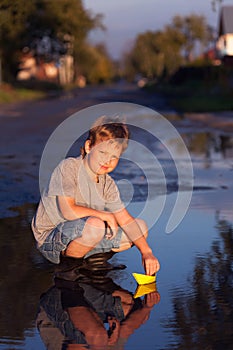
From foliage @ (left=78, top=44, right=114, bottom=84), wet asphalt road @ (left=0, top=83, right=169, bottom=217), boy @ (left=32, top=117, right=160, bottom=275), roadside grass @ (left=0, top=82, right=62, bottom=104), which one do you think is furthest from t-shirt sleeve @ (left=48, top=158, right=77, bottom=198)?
foliage @ (left=78, top=44, right=114, bottom=84)

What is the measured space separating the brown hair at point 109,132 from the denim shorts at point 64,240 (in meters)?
0.55

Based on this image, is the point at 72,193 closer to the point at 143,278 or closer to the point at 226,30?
the point at 143,278

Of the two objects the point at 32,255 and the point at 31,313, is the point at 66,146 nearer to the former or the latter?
the point at 32,255

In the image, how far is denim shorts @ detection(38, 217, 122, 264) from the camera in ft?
17.6

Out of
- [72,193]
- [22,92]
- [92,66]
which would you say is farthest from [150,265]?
[92,66]

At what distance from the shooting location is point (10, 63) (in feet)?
214

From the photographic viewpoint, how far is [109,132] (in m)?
5.24

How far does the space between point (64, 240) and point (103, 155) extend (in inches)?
25.0

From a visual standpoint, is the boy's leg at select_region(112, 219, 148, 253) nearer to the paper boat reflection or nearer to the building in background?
the paper boat reflection

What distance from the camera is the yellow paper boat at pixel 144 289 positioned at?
4969 mm

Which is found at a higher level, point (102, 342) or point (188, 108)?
point (102, 342)

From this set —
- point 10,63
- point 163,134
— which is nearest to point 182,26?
point 10,63

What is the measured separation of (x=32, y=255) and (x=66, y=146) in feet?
30.2

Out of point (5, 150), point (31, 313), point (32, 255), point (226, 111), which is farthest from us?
point (226, 111)
